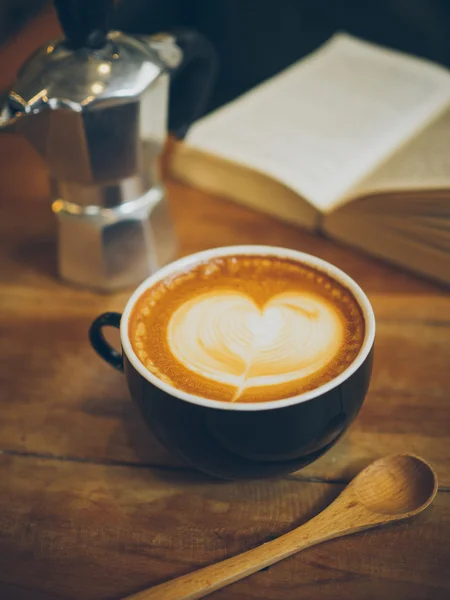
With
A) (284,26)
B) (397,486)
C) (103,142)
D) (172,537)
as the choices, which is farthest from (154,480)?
(284,26)

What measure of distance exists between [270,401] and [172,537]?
126 millimetres

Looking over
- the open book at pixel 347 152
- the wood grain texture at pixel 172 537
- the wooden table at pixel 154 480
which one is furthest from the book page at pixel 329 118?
the wood grain texture at pixel 172 537

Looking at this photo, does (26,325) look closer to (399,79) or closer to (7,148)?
(7,148)

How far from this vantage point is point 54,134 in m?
0.58

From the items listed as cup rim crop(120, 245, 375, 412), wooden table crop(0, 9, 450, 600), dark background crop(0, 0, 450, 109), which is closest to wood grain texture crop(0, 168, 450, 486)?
wooden table crop(0, 9, 450, 600)

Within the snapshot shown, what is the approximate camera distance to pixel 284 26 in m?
1.08

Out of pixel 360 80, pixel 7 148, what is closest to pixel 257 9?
pixel 360 80

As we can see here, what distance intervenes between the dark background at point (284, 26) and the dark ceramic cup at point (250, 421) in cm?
68

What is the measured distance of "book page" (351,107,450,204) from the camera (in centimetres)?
63

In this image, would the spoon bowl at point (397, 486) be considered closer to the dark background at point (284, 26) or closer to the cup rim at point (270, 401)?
the cup rim at point (270, 401)

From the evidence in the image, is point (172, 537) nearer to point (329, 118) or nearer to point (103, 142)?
point (103, 142)

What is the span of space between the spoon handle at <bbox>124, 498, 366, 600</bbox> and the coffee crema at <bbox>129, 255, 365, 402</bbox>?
0.31ft

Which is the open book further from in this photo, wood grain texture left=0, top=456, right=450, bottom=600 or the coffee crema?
wood grain texture left=0, top=456, right=450, bottom=600

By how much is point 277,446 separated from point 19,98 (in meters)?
0.36
